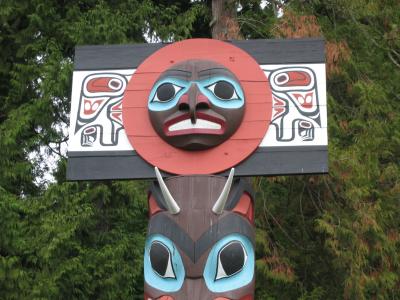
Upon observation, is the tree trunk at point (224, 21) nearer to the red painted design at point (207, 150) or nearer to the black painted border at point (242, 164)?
the red painted design at point (207, 150)

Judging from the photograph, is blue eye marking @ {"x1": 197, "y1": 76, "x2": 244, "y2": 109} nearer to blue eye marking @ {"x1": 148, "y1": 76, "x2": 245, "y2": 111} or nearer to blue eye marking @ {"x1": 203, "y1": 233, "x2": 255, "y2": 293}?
blue eye marking @ {"x1": 148, "y1": 76, "x2": 245, "y2": 111}

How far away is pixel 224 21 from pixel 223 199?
4.95 metres

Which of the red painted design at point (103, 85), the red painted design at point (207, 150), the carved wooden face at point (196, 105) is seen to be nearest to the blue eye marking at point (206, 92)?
the carved wooden face at point (196, 105)

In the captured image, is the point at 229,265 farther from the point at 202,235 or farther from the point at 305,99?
the point at 305,99

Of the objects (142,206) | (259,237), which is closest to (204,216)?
(259,237)

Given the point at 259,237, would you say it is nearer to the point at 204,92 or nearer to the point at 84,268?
the point at 84,268

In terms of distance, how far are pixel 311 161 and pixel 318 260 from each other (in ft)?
14.4

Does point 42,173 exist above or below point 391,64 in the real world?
below

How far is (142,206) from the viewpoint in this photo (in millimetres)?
10336

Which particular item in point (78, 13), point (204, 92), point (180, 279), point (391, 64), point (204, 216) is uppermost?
point (78, 13)

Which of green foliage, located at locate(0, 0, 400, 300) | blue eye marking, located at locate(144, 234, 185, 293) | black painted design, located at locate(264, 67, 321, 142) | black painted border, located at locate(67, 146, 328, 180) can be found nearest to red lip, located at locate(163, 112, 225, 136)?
black painted border, located at locate(67, 146, 328, 180)

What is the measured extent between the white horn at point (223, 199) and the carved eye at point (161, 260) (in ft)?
1.47

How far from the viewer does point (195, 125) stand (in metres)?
5.74

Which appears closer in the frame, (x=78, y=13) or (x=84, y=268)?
(x=84, y=268)
